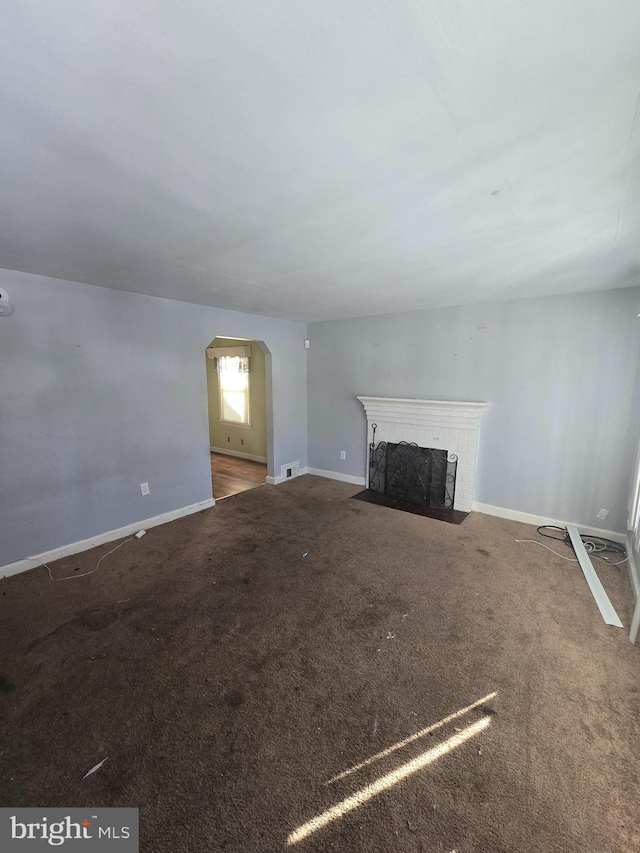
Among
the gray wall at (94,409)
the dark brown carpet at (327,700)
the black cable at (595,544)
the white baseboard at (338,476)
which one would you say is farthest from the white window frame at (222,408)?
the black cable at (595,544)

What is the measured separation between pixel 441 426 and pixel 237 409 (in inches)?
146

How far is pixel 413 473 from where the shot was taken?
4.20 m

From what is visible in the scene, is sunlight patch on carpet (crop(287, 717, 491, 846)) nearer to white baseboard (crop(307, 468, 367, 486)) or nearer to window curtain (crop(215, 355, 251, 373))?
white baseboard (crop(307, 468, 367, 486))

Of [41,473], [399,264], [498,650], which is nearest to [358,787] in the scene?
[498,650]

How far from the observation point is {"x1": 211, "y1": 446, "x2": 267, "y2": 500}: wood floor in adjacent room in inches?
184

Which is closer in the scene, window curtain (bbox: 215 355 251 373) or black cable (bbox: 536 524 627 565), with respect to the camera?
black cable (bbox: 536 524 627 565)

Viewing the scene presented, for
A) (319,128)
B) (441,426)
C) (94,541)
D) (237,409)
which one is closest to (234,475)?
(237,409)

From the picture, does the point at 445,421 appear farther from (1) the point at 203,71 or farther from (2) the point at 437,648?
(1) the point at 203,71

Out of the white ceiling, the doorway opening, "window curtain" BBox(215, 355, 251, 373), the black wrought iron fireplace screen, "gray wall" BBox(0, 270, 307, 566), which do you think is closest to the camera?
the white ceiling

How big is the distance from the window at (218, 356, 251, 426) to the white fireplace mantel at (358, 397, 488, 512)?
2569 mm

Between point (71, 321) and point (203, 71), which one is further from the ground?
point (203, 71)

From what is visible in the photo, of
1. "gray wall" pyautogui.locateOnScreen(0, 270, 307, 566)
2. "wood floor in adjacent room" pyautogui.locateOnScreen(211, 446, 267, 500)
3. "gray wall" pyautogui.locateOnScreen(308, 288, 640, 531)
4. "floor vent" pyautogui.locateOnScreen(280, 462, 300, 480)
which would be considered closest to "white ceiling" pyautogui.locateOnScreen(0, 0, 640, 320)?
"gray wall" pyautogui.locateOnScreen(0, 270, 307, 566)

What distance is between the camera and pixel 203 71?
0.87 meters

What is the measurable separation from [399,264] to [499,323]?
1.77 m
